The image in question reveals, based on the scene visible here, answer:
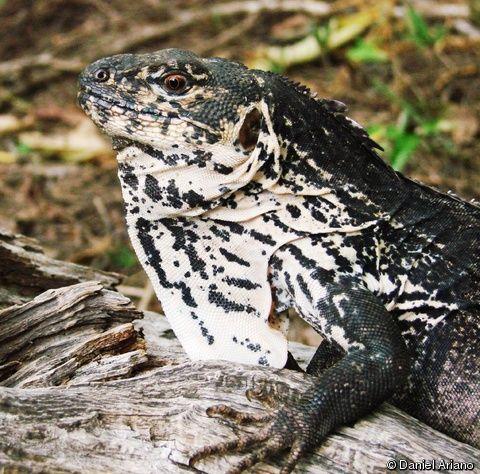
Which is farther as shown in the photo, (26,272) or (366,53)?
(366,53)

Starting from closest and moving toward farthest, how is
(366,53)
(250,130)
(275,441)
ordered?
(275,441) < (250,130) < (366,53)

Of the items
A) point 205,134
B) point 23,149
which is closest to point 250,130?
point 205,134

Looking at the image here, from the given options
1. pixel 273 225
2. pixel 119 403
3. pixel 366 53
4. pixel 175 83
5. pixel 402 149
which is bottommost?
pixel 119 403

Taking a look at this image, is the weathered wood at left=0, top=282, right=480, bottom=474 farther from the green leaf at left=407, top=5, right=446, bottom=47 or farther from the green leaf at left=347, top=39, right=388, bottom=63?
the green leaf at left=407, top=5, right=446, bottom=47

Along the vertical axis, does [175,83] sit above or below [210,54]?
below

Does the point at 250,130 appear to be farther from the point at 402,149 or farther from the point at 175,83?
the point at 402,149

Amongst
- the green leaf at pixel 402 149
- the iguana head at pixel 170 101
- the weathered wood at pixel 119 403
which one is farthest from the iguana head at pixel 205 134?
the green leaf at pixel 402 149

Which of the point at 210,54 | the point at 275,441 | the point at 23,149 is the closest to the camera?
the point at 275,441
